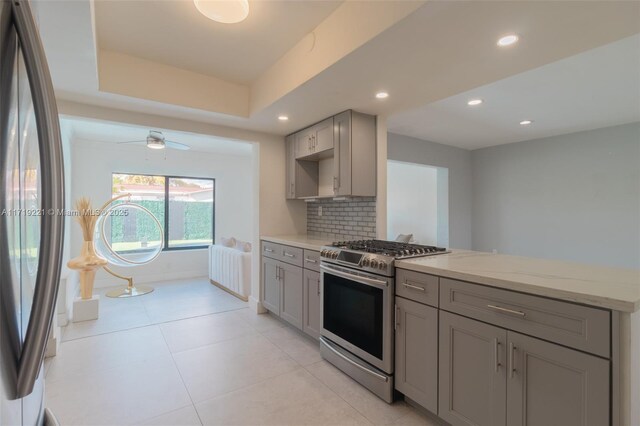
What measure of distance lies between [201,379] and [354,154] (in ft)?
7.58

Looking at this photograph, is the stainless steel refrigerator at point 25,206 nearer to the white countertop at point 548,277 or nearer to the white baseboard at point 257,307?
the white countertop at point 548,277

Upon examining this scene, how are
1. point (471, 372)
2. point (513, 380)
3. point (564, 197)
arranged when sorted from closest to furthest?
point (513, 380) → point (471, 372) → point (564, 197)

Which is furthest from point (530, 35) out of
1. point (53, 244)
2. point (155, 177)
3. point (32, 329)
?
point (155, 177)

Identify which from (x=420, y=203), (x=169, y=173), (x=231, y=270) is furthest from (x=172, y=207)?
(x=420, y=203)

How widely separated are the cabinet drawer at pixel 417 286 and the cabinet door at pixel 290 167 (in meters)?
2.16

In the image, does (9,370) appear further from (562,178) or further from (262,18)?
(562,178)

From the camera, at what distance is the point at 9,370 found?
2.07 ft

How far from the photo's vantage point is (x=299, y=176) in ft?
12.5

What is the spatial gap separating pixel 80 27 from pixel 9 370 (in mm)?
1848

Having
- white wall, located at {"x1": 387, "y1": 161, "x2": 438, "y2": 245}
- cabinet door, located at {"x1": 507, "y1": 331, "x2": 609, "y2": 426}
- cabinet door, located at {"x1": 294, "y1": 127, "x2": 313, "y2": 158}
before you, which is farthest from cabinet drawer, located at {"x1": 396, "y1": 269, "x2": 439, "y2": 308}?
white wall, located at {"x1": 387, "y1": 161, "x2": 438, "y2": 245}

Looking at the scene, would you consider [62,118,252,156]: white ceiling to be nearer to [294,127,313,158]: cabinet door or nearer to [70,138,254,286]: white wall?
[70,138,254,286]: white wall

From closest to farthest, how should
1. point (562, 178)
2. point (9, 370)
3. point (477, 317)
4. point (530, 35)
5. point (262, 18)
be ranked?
point (9, 370) < point (477, 317) < point (530, 35) < point (262, 18) < point (562, 178)

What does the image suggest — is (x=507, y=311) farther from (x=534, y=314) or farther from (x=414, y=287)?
(x=414, y=287)

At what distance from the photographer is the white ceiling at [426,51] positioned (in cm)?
150
